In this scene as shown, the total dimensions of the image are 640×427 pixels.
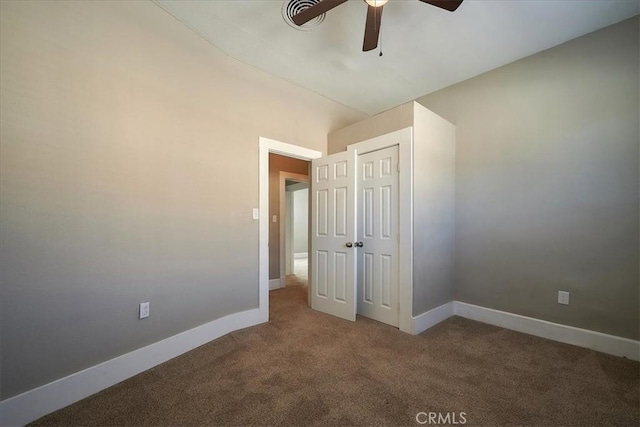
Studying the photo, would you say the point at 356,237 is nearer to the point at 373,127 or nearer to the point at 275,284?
the point at 373,127

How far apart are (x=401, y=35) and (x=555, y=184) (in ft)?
6.75

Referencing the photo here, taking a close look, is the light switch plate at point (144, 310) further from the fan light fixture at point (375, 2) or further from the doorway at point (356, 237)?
the fan light fixture at point (375, 2)

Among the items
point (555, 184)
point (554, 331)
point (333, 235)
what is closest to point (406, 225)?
point (333, 235)

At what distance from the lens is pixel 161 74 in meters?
2.13

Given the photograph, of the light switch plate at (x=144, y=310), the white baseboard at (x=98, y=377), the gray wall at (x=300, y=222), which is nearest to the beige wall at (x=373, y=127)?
the white baseboard at (x=98, y=377)

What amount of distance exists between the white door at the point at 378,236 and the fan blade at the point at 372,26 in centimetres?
108

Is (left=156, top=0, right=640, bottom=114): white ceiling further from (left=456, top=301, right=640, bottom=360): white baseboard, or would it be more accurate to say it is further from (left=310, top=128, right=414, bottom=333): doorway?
(left=456, top=301, right=640, bottom=360): white baseboard

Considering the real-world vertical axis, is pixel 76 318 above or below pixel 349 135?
below

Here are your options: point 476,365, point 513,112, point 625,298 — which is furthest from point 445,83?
point 476,365

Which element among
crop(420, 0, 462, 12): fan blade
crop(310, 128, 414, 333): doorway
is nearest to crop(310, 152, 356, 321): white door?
crop(310, 128, 414, 333): doorway

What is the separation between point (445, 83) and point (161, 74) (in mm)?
3102

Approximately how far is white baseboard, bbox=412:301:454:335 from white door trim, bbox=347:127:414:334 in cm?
7

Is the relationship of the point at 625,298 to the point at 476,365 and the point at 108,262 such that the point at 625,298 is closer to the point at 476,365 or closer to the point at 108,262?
the point at 476,365

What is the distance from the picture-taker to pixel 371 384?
179 cm
